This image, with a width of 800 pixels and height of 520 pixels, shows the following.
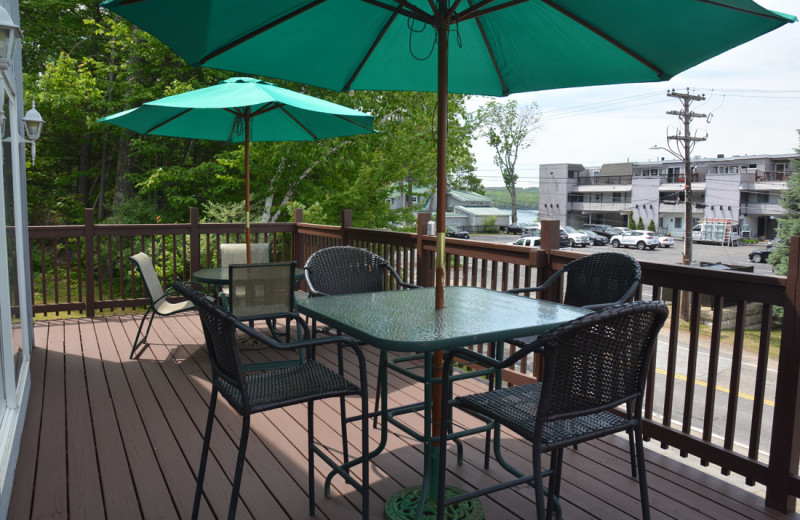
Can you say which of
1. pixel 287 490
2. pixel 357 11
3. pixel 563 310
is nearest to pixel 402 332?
pixel 563 310

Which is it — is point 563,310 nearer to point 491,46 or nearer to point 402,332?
point 402,332

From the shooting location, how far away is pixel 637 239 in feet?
156

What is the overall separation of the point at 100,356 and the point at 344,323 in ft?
11.6

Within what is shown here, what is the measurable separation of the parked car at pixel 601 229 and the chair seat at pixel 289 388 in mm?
55473

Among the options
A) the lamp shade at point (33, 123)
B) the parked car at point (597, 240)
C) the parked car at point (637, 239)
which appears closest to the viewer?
the lamp shade at point (33, 123)

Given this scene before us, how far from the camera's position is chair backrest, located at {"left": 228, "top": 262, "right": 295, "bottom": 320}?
405cm

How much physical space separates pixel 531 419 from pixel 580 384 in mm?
208

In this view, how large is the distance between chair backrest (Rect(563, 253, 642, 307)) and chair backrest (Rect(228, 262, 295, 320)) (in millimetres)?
2014

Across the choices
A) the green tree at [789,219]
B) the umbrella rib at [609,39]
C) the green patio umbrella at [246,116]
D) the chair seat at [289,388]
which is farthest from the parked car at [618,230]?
the chair seat at [289,388]

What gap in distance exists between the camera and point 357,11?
2.79 metres

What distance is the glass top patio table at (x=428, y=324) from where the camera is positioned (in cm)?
195

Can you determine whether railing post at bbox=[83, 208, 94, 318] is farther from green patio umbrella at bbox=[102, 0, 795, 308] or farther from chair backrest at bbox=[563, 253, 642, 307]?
chair backrest at bbox=[563, 253, 642, 307]

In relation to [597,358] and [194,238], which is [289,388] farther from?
[194,238]

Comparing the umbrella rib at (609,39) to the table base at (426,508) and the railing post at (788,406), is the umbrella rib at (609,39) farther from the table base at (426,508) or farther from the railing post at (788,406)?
the table base at (426,508)
